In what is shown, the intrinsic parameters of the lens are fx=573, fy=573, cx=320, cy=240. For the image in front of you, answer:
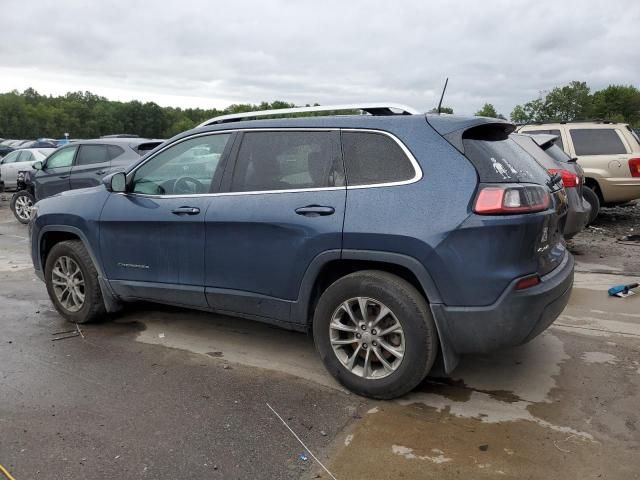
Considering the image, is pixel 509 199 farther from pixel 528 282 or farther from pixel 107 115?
pixel 107 115

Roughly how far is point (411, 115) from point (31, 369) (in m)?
3.29

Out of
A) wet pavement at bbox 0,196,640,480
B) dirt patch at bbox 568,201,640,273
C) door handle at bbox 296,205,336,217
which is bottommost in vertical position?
wet pavement at bbox 0,196,640,480

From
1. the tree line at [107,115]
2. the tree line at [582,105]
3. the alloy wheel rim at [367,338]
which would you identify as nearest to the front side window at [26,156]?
the alloy wheel rim at [367,338]

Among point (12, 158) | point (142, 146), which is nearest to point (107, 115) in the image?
point (12, 158)

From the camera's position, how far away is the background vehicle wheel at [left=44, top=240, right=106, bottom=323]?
16.5ft

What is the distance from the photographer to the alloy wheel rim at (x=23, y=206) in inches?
501

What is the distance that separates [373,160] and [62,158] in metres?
9.82

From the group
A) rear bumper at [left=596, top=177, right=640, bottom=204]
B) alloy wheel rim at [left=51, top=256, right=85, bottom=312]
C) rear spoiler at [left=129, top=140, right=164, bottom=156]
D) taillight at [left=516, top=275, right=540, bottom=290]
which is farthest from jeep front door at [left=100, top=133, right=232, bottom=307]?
rear bumper at [left=596, top=177, right=640, bottom=204]

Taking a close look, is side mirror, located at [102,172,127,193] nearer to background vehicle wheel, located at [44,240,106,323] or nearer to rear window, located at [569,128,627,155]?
background vehicle wheel, located at [44,240,106,323]

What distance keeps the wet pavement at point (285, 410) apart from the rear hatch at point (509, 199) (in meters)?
0.90

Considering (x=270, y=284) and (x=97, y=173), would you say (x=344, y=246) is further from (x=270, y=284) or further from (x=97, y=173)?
(x=97, y=173)

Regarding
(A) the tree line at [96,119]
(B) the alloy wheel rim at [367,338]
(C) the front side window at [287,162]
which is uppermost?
(A) the tree line at [96,119]

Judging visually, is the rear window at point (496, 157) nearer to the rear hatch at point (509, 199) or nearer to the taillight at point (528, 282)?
the rear hatch at point (509, 199)

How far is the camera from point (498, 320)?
3.26 meters
